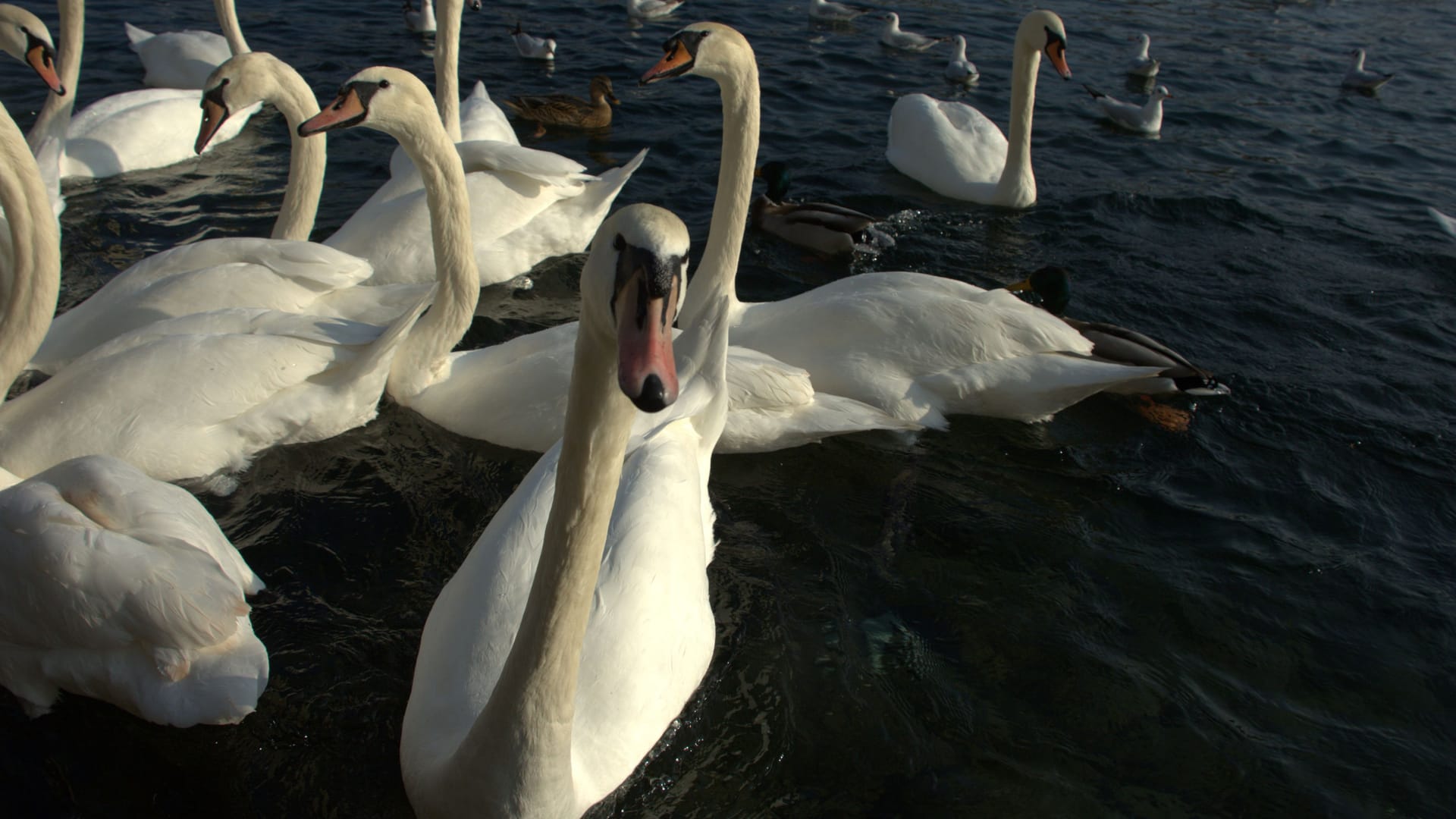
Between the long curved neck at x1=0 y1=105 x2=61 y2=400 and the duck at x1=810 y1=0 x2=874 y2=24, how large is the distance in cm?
1172

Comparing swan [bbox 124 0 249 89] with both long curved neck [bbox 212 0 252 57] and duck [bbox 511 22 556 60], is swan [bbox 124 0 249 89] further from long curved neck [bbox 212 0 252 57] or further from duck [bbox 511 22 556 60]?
duck [bbox 511 22 556 60]

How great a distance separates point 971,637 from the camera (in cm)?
468

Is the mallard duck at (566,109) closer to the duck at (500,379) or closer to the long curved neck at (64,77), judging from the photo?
the long curved neck at (64,77)

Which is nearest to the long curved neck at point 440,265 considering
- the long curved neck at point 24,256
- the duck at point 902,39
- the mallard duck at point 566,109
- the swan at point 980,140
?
the long curved neck at point 24,256

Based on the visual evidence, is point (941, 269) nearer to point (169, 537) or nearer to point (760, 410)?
point (760, 410)

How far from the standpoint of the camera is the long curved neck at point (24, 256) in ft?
16.0

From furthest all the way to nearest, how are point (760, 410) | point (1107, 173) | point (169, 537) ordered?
point (1107, 173) < point (760, 410) < point (169, 537)

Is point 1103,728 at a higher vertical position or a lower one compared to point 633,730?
lower

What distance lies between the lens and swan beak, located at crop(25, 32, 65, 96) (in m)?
6.89

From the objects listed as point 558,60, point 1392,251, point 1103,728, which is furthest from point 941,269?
point 558,60

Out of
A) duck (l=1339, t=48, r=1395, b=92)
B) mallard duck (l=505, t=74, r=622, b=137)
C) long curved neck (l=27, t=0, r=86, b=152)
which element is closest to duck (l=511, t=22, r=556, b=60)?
mallard duck (l=505, t=74, r=622, b=137)

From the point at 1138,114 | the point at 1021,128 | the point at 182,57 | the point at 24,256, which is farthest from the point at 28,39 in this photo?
the point at 1138,114

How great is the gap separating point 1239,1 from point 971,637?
16999 mm

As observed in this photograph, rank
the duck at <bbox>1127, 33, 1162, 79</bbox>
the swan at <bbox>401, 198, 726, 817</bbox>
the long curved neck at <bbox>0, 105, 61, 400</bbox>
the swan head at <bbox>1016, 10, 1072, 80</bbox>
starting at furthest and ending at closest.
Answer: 1. the duck at <bbox>1127, 33, 1162, 79</bbox>
2. the swan head at <bbox>1016, 10, 1072, 80</bbox>
3. the long curved neck at <bbox>0, 105, 61, 400</bbox>
4. the swan at <bbox>401, 198, 726, 817</bbox>
